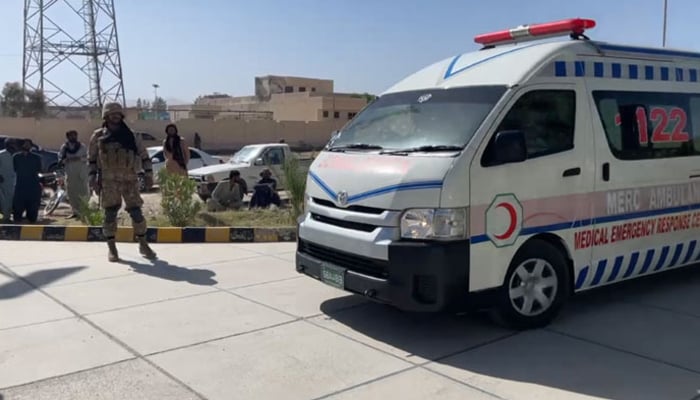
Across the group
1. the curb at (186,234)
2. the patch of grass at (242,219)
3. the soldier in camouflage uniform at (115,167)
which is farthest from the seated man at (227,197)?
the soldier in camouflage uniform at (115,167)

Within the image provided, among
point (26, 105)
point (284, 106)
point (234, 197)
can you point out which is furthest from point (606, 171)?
point (284, 106)

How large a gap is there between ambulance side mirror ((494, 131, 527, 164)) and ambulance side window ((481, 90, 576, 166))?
6.7 inches

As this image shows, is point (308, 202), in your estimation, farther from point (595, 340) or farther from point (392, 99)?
point (595, 340)

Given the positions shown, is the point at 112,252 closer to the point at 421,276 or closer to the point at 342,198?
the point at 342,198

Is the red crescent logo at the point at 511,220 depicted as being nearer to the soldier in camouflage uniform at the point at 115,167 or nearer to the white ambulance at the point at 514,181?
the white ambulance at the point at 514,181

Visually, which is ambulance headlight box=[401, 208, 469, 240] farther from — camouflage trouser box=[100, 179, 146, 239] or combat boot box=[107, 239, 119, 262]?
combat boot box=[107, 239, 119, 262]

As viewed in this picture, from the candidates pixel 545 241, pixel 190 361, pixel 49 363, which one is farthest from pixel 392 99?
pixel 49 363

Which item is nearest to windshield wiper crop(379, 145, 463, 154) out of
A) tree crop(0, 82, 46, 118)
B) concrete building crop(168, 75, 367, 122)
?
concrete building crop(168, 75, 367, 122)

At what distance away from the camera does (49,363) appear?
4.93 metres

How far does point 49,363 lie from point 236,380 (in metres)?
1.49

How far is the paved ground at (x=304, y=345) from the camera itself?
448 cm

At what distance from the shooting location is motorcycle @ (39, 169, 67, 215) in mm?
13117

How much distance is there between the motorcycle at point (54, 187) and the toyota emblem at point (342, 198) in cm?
929

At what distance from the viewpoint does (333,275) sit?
220 inches
